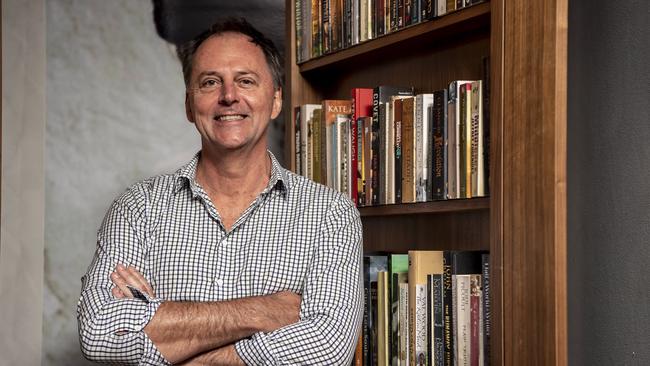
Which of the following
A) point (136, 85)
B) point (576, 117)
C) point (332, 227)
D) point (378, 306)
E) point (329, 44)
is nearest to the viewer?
point (576, 117)

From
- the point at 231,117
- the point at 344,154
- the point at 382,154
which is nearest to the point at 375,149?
the point at 382,154

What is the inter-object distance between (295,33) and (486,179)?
3.86 ft

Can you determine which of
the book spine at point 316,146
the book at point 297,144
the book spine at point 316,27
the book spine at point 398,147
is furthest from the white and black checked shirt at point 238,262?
the book spine at point 316,27

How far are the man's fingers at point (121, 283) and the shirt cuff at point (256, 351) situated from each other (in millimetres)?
303

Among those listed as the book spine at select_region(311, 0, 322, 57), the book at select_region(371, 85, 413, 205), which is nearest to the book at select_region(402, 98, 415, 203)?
the book at select_region(371, 85, 413, 205)

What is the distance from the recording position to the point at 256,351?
208 centimetres

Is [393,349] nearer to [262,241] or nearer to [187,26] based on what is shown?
[262,241]

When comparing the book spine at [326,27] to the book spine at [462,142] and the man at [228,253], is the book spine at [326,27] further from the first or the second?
the book spine at [462,142]

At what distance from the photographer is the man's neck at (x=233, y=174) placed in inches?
94.6

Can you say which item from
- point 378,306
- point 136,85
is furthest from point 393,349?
point 136,85

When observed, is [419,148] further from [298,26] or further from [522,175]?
[298,26]

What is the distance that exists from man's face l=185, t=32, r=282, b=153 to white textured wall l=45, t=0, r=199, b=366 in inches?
44.6

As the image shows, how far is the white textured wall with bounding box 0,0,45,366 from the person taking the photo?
340 cm

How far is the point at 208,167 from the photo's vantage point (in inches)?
96.1
